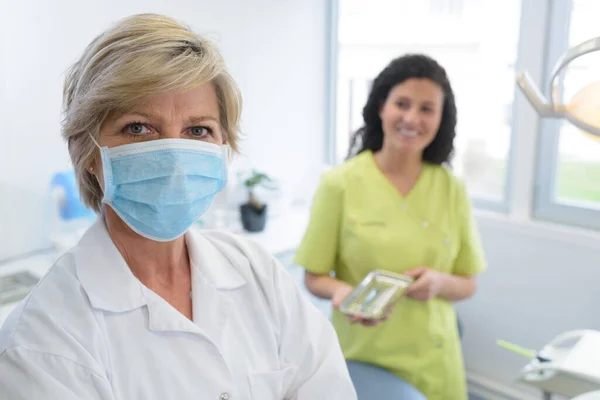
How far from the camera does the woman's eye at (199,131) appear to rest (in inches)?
39.2

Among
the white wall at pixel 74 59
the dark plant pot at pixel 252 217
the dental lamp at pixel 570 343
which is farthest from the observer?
the dark plant pot at pixel 252 217

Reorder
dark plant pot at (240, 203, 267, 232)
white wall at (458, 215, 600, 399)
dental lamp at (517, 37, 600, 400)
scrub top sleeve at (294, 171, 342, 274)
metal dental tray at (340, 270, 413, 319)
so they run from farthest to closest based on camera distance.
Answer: dark plant pot at (240, 203, 267, 232), white wall at (458, 215, 600, 399), scrub top sleeve at (294, 171, 342, 274), metal dental tray at (340, 270, 413, 319), dental lamp at (517, 37, 600, 400)

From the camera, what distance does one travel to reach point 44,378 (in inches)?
31.4

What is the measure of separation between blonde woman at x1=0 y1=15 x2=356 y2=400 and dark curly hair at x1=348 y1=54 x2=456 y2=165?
2.53ft

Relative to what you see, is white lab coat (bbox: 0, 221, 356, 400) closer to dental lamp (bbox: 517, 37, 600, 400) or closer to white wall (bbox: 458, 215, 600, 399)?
dental lamp (bbox: 517, 37, 600, 400)

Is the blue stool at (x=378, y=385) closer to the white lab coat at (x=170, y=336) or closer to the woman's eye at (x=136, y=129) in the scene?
the white lab coat at (x=170, y=336)

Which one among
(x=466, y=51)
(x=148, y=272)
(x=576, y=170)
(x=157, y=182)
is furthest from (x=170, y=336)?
(x=466, y=51)

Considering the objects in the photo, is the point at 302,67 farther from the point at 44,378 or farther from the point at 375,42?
the point at 44,378

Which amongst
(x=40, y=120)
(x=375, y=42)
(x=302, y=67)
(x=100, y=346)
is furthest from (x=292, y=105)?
(x=100, y=346)

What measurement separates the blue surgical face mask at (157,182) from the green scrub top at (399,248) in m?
0.78

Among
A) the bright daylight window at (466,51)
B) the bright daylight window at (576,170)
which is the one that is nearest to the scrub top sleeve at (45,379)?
the bright daylight window at (466,51)

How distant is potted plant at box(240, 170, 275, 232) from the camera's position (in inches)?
93.2

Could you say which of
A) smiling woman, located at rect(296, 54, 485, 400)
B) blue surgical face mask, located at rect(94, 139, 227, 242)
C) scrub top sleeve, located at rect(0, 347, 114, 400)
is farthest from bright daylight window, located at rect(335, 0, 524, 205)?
scrub top sleeve, located at rect(0, 347, 114, 400)

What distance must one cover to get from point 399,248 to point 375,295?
21 centimetres
